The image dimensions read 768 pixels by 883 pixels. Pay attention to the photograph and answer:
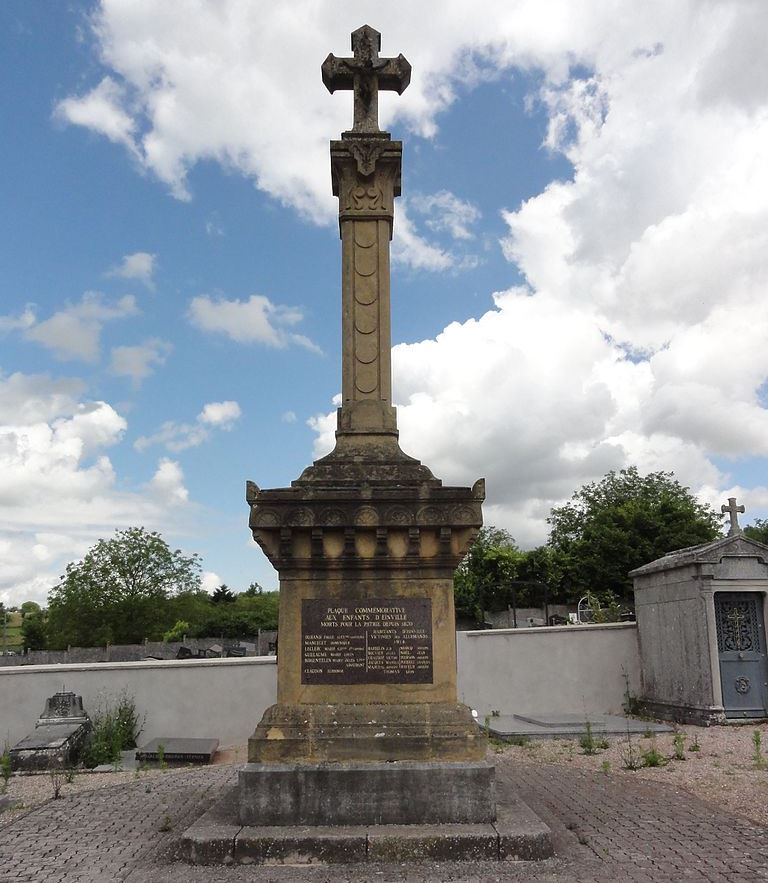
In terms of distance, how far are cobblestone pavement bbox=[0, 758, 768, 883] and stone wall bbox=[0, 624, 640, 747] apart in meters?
4.35

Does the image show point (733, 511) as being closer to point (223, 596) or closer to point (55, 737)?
point (55, 737)

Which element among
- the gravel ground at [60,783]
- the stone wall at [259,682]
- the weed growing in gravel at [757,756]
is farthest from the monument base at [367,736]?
the stone wall at [259,682]

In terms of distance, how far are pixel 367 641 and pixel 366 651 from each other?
89mm

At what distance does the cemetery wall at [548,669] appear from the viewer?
1545 centimetres

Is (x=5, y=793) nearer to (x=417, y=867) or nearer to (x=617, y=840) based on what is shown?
(x=417, y=867)

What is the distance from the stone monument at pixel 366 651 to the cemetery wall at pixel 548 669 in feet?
28.9

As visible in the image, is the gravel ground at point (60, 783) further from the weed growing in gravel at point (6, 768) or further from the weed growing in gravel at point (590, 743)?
the weed growing in gravel at point (590, 743)

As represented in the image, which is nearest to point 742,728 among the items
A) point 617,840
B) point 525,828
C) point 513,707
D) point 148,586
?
point 513,707

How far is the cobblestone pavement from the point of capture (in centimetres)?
555

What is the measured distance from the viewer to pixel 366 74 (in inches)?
344

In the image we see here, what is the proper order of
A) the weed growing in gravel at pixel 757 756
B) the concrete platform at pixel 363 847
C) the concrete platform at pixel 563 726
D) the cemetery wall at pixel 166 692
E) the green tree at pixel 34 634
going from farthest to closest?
the green tree at pixel 34 634
the cemetery wall at pixel 166 692
the concrete platform at pixel 563 726
the weed growing in gravel at pixel 757 756
the concrete platform at pixel 363 847

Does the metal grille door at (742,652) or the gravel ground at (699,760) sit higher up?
the metal grille door at (742,652)

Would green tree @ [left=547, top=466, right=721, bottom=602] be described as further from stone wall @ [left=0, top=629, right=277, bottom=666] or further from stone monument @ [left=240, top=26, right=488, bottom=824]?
stone monument @ [left=240, top=26, right=488, bottom=824]

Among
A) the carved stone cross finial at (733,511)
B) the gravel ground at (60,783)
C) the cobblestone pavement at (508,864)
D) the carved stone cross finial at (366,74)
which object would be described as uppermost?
the carved stone cross finial at (366,74)
